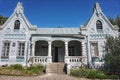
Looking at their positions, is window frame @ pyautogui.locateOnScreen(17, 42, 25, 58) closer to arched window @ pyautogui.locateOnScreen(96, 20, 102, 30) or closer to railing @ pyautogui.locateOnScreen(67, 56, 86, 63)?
railing @ pyautogui.locateOnScreen(67, 56, 86, 63)

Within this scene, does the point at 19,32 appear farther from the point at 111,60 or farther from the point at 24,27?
the point at 111,60

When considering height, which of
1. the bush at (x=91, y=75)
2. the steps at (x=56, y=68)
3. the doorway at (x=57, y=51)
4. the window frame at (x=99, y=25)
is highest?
the window frame at (x=99, y=25)

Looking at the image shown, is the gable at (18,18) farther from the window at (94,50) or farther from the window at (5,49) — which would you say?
the window at (94,50)

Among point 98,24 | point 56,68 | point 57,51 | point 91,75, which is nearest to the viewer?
point 91,75

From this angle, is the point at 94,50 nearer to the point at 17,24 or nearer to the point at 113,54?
the point at 113,54

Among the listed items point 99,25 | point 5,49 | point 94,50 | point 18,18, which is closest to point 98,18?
point 99,25

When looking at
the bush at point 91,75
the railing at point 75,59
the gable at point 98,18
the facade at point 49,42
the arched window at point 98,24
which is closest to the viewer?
the bush at point 91,75

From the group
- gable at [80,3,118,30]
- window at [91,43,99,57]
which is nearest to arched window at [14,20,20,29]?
gable at [80,3,118,30]

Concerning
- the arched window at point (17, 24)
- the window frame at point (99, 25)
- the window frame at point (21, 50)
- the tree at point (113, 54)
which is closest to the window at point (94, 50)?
the window frame at point (99, 25)

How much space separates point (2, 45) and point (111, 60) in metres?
16.0

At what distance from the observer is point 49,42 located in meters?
21.7

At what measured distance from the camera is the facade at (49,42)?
2127 centimetres

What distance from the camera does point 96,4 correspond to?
24656 millimetres

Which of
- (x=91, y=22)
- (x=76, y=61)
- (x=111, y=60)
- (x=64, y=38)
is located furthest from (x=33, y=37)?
(x=111, y=60)
